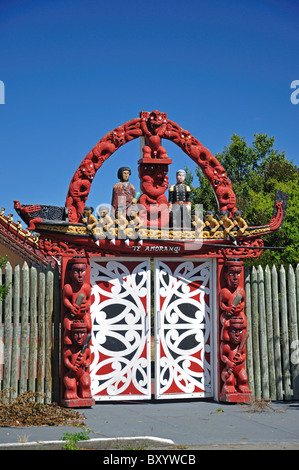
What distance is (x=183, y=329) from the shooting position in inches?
419

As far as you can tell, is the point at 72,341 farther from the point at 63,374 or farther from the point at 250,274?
the point at 250,274

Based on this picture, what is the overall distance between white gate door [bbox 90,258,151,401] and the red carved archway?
3.78 feet

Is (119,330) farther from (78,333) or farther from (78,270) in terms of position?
(78,270)

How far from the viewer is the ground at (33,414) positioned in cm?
830

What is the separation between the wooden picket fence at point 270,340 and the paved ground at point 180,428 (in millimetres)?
414

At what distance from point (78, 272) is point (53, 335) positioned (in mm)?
1120

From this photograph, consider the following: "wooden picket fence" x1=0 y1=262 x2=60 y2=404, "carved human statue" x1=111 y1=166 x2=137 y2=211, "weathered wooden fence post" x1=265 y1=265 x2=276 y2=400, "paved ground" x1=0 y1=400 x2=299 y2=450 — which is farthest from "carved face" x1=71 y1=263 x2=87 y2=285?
"weathered wooden fence post" x1=265 y1=265 x2=276 y2=400

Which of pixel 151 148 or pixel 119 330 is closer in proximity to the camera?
pixel 119 330

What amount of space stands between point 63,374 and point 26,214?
257cm

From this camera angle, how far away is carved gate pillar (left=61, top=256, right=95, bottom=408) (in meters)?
9.80

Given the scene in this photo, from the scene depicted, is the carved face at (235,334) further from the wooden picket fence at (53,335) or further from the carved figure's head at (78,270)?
the carved figure's head at (78,270)

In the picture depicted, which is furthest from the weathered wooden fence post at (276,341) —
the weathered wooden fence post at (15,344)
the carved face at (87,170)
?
the weathered wooden fence post at (15,344)

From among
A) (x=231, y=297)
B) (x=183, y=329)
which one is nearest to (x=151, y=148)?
(x=231, y=297)
